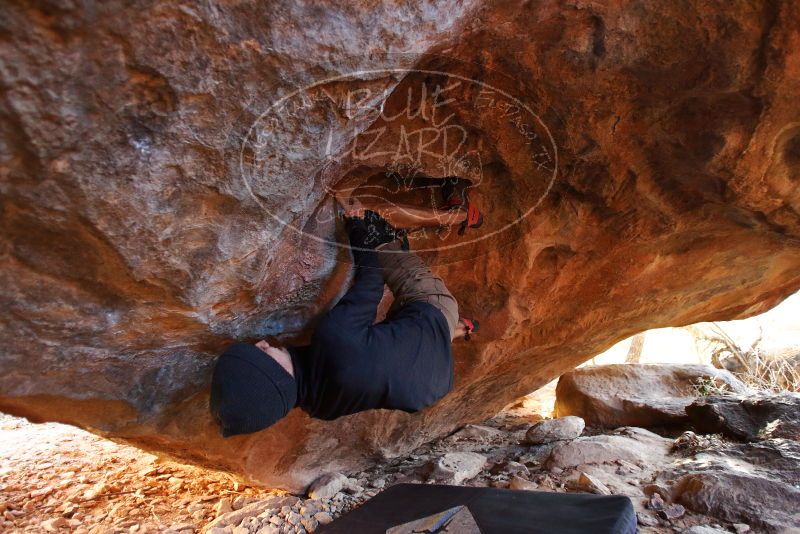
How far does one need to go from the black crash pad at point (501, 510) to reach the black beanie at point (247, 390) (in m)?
0.84

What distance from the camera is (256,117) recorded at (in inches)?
51.3

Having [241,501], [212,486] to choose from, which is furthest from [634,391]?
[212,486]

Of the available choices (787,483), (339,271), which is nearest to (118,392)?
(339,271)

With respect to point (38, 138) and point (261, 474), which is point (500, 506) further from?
point (38, 138)

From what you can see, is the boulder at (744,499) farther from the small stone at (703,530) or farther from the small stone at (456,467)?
the small stone at (456,467)

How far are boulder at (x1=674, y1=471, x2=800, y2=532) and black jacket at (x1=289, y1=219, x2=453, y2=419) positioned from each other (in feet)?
4.01

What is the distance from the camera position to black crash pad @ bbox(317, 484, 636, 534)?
188cm

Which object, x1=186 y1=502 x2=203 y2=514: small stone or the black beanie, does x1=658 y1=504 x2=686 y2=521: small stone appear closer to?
the black beanie

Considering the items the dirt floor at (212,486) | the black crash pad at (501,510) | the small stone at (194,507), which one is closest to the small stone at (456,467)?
the dirt floor at (212,486)

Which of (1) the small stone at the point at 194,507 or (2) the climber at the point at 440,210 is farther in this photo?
(1) the small stone at the point at 194,507

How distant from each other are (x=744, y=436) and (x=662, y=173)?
1793 millimetres

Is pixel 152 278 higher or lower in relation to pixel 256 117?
lower

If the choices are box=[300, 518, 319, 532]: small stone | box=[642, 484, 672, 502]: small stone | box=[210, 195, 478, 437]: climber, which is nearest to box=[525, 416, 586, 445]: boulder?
box=[642, 484, 672, 502]: small stone

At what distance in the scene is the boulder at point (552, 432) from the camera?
3170 mm
